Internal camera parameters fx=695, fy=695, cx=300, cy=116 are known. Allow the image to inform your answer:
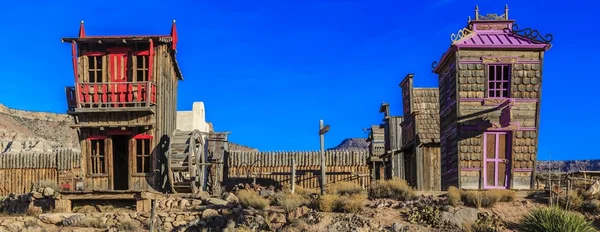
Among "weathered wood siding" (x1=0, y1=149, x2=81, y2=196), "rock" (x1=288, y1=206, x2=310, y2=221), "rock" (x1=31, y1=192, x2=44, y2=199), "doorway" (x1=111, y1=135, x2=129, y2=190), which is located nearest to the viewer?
"rock" (x1=288, y1=206, x2=310, y2=221)

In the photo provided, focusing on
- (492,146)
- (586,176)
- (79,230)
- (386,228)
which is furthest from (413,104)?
(79,230)

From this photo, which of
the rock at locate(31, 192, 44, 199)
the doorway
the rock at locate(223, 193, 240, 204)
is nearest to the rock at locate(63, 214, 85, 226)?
the rock at locate(31, 192, 44, 199)

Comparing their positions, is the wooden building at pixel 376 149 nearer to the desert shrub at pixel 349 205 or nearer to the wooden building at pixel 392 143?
the wooden building at pixel 392 143

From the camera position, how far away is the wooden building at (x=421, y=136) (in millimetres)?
27266

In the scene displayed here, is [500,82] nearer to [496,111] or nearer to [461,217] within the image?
[496,111]

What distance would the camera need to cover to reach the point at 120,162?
26.5m

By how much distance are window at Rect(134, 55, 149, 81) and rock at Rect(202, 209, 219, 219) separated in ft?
19.9

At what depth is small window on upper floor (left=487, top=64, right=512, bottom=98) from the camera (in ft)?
74.0

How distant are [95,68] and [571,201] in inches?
627

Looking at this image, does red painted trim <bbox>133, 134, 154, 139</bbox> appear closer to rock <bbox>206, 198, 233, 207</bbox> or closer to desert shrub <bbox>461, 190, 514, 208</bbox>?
rock <bbox>206, 198, 233, 207</bbox>

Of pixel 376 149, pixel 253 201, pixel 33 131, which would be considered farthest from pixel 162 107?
pixel 33 131

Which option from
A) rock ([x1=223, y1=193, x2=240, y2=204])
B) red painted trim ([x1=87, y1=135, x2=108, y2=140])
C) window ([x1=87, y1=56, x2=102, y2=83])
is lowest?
rock ([x1=223, y1=193, x2=240, y2=204])

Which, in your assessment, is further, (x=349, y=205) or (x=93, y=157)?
(x=93, y=157)

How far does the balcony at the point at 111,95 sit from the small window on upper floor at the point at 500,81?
11.3 m
